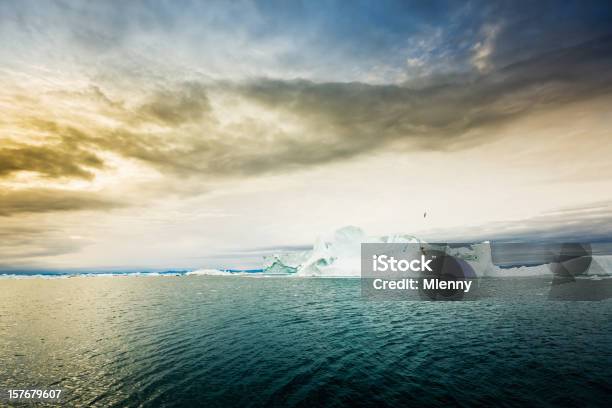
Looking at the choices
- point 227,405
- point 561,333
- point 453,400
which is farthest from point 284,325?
point 561,333

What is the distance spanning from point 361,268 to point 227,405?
15055 cm

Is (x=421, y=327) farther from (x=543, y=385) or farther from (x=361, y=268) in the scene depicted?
(x=361, y=268)

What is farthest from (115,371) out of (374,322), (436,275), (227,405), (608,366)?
(436,275)

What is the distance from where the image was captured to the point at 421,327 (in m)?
35.0

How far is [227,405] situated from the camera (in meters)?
15.8

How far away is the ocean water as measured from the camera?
655 inches

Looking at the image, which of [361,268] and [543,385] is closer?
[543,385]

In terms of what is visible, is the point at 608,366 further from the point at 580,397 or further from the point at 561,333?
the point at 561,333

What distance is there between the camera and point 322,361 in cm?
2297

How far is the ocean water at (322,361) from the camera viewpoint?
16641 mm

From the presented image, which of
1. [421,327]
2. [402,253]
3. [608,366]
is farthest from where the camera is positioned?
[402,253]

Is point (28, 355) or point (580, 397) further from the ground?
point (580, 397)

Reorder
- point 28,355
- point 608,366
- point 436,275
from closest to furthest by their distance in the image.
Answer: point 608,366, point 28,355, point 436,275

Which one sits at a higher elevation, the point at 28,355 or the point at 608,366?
the point at 608,366
